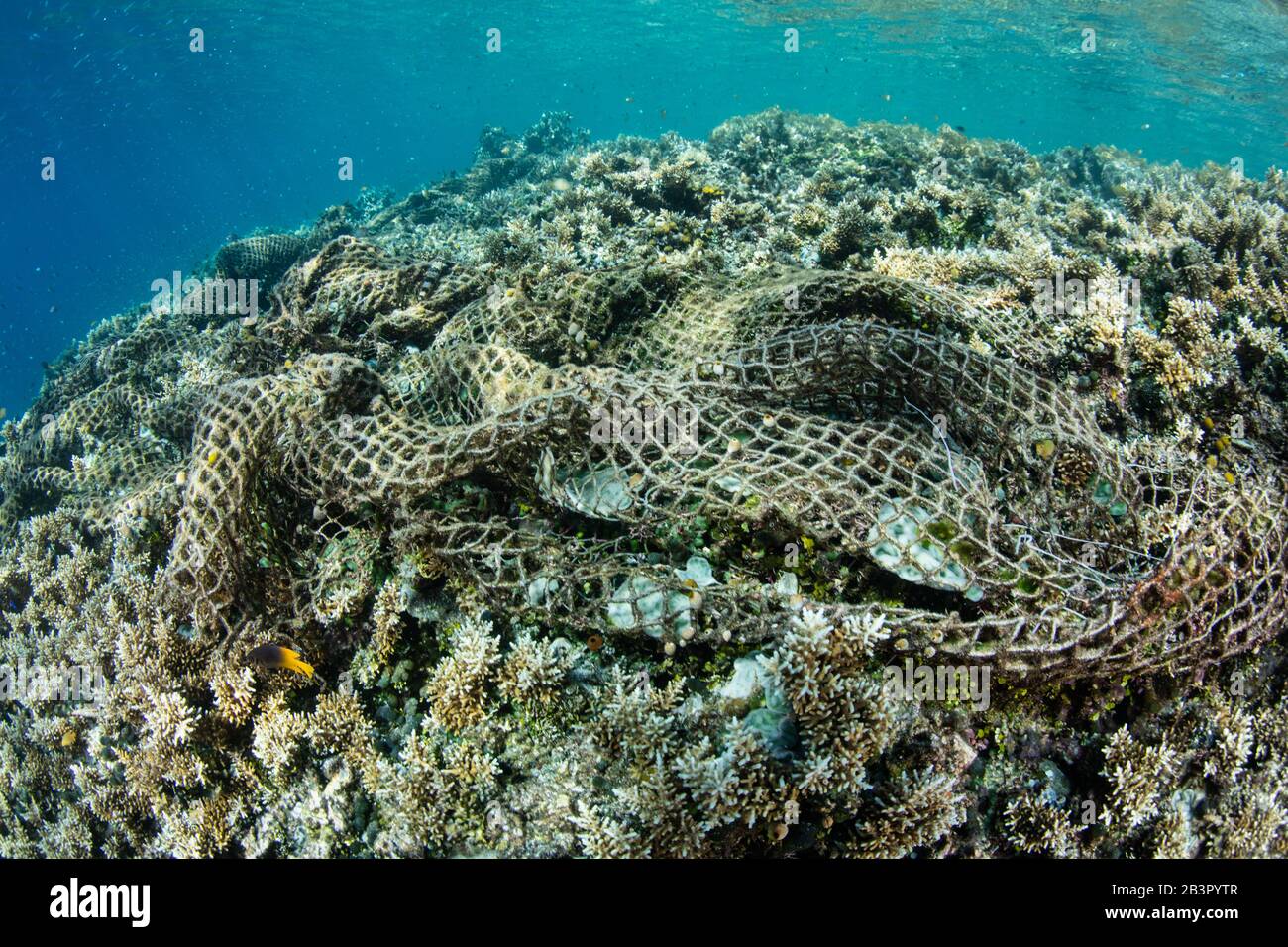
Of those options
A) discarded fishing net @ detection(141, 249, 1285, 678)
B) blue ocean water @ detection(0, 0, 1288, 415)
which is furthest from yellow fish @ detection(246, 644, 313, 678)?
blue ocean water @ detection(0, 0, 1288, 415)

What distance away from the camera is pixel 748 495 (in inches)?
156

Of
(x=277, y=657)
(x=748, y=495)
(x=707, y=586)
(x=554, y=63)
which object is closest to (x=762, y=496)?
(x=748, y=495)

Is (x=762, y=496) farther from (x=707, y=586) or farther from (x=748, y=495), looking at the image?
(x=707, y=586)

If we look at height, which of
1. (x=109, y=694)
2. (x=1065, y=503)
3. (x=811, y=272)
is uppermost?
(x=811, y=272)

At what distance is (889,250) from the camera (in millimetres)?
8000

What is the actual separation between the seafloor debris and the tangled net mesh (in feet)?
0.10

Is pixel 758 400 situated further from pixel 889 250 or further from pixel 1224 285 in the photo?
pixel 1224 285

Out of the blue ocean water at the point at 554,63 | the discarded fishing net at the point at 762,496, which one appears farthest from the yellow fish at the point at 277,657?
the blue ocean water at the point at 554,63

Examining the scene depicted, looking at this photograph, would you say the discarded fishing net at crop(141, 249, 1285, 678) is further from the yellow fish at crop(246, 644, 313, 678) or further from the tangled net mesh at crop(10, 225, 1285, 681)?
the yellow fish at crop(246, 644, 313, 678)

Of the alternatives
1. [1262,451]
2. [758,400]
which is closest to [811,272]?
[758,400]

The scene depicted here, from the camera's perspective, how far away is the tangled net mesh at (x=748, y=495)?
138 inches

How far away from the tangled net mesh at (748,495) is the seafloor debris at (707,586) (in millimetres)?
31
